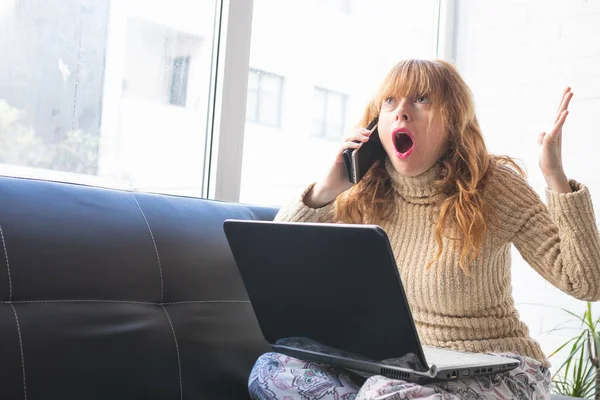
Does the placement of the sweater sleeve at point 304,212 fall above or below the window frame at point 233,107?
below

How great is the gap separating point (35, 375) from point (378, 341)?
0.54m

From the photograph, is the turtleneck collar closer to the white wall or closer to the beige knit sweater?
the beige knit sweater

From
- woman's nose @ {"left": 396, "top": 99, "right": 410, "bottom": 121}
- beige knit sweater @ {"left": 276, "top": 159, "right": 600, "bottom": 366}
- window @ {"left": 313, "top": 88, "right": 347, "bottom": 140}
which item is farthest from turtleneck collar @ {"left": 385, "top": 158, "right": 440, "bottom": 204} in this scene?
window @ {"left": 313, "top": 88, "right": 347, "bottom": 140}

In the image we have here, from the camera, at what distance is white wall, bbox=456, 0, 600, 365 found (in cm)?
244

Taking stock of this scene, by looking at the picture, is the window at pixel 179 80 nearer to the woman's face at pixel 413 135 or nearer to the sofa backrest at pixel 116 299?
the sofa backrest at pixel 116 299

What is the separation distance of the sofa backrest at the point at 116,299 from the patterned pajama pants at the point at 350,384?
15 centimetres

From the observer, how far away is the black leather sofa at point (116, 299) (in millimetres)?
1212

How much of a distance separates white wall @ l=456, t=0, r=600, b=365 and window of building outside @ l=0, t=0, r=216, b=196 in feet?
3.76

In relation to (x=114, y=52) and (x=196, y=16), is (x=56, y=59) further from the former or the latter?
(x=196, y=16)

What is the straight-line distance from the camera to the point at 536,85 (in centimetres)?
259

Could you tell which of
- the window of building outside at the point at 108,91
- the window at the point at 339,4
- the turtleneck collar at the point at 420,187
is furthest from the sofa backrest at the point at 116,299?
the window at the point at 339,4

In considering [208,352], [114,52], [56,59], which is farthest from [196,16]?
[208,352]

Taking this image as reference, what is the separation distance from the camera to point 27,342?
118cm

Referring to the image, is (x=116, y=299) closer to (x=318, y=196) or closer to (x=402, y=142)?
(x=318, y=196)
